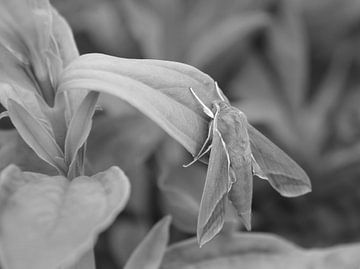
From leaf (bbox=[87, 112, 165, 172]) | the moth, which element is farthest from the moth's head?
leaf (bbox=[87, 112, 165, 172])

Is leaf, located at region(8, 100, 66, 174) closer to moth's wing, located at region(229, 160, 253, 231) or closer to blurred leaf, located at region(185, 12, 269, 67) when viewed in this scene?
moth's wing, located at region(229, 160, 253, 231)

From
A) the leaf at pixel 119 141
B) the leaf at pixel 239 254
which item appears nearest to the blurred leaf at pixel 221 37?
the leaf at pixel 119 141

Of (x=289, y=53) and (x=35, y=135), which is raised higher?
(x=35, y=135)

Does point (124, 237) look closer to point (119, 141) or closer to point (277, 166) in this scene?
point (119, 141)

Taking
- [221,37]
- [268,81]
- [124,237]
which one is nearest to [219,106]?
[124,237]

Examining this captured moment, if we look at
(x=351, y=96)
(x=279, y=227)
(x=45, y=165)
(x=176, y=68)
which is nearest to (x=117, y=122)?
(x=45, y=165)
